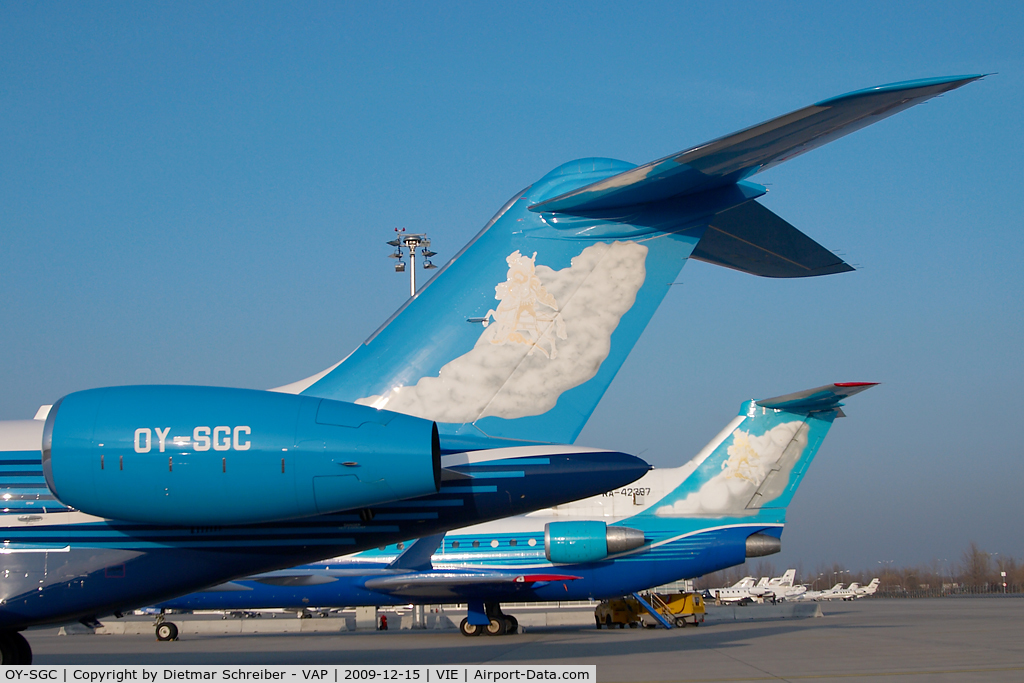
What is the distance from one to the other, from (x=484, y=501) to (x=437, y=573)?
46.9 feet

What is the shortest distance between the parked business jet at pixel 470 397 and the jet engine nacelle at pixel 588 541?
13.7 meters

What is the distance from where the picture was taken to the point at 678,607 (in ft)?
84.4

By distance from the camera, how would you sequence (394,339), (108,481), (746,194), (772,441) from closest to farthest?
(108,481) → (746,194) → (394,339) → (772,441)

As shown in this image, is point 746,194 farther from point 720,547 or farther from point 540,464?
point 720,547

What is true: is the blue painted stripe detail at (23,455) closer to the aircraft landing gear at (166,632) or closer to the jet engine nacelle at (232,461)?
the jet engine nacelle at (232,461)

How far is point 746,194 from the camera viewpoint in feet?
19.6

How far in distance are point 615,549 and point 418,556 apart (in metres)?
4.63

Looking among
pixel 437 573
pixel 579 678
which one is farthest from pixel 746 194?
pixel 437 573

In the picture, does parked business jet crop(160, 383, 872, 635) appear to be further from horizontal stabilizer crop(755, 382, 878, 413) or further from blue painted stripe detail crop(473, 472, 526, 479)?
blue painted stripe detail crop(473, 472, 526, 479)

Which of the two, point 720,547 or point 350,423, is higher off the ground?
point 350,423

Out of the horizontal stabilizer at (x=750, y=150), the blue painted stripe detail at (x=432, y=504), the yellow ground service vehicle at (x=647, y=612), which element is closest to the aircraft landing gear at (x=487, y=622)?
the yellow ground service vehicle at (x=647, y=612)

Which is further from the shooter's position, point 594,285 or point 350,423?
point 594,285

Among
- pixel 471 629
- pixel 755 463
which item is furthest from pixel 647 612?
pixel 755 463

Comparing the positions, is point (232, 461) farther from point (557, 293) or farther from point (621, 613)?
point (621, 613)
